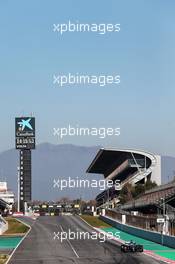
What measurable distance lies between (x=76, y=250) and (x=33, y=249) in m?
5.66

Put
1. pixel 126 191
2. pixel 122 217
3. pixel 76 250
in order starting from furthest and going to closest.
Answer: pixel 126 191
pixel 122 217
pixel 76 250

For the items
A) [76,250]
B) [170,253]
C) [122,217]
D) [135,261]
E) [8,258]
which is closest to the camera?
[135,261]

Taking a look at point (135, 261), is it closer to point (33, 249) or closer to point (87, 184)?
point (33, 249)

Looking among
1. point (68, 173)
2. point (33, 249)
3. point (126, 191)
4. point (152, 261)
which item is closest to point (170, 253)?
point (152, 261)

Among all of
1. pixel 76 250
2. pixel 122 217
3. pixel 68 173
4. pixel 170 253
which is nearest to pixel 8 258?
pixel 76 250

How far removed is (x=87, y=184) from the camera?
24.9 meters

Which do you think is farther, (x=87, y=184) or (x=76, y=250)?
(x=76, y=250)

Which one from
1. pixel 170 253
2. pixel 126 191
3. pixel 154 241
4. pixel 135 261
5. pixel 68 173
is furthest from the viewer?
pixel 126 191

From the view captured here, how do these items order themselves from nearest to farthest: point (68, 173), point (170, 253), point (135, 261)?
point (68, 173), point (135, 261), point (170, 253)

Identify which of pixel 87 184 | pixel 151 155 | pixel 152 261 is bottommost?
pixel 152 261

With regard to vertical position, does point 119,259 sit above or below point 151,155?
below

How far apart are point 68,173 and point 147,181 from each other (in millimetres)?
170126

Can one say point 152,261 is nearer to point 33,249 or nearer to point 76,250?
point 76,250

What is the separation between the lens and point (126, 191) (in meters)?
188
